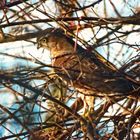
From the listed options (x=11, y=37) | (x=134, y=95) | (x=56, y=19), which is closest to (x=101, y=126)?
(x=134, y=95)

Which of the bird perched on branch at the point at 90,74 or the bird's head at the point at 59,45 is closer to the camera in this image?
the bird perched on branch at the point at 90,74

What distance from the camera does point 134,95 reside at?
3752 millimetres

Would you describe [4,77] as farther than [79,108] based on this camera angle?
No

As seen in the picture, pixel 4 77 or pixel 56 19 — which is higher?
pixel 56 19

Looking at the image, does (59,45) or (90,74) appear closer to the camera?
(90,74)

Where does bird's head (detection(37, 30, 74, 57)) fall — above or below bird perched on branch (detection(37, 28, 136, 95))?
above

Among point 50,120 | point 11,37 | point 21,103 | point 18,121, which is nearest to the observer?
point 18,121

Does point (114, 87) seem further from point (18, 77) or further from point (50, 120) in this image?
point (18, 77)

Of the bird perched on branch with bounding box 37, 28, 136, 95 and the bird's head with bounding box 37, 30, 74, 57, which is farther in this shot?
the bird's head with bounding box 37, 30, 74, 57

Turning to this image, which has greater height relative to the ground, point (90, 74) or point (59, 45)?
point (59, 45)

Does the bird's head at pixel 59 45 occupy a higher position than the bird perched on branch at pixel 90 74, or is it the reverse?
the bird's head at pixel 59 45

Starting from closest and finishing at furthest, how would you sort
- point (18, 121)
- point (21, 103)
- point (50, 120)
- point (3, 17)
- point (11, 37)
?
point (18, 121)
point (21, 103)
point (3, 17)
point (50, 120)
point (11, 37)

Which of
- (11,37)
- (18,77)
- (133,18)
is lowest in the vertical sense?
(18,77)

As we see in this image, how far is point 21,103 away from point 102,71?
0.74 metres
